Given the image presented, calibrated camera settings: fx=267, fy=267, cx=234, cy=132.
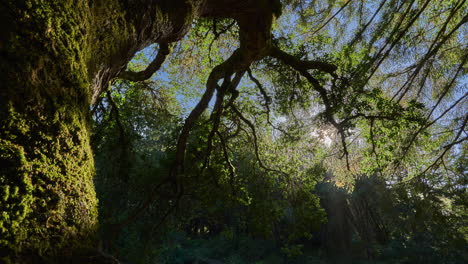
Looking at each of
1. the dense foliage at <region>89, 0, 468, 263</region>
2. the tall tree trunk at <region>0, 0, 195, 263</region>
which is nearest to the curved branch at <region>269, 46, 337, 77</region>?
the dense foliage at <region>89, 0, 468, 263</region>

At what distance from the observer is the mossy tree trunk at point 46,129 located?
79 centimetres

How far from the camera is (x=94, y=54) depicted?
1458 millimetres

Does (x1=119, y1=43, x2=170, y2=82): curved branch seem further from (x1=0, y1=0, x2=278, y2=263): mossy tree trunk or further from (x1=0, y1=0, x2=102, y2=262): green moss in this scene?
(x1=0, y1=0, x2=102, y2=262): green moss

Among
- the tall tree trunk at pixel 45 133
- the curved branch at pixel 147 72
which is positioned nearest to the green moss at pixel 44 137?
the tall tree trunk at pixel 45 133

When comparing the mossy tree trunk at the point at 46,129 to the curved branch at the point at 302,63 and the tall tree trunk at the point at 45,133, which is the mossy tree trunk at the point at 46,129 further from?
the curved branch at the point at 302,63

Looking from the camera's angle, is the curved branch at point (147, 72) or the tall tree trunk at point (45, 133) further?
the curved branch at point (147, 72)

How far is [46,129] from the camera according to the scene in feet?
3.18

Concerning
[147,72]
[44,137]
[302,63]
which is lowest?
[44,137]

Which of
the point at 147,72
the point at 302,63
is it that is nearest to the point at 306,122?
the point at 302,63

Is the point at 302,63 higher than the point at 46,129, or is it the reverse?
the point at 302,63

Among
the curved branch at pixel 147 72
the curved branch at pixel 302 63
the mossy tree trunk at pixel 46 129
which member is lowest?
the mossy tree trunk at pixel 46 129

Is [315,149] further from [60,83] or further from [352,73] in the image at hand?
[60,83]

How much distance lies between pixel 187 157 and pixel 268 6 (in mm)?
3056

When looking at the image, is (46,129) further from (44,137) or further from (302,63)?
(302,63)
